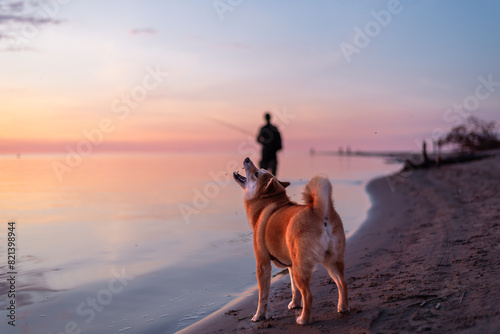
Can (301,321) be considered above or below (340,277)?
below

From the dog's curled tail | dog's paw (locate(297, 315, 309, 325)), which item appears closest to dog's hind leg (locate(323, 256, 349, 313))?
dog's paw (locate(297, 315, 309, 325))

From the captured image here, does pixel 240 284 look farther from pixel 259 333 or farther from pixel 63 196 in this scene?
pixel 63 196

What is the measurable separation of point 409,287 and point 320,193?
1698 mm

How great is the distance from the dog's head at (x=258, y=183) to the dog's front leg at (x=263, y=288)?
0.95 metres

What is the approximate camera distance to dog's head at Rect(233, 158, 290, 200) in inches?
197

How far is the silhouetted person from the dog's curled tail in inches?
450

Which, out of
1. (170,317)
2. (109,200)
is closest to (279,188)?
(170,317)

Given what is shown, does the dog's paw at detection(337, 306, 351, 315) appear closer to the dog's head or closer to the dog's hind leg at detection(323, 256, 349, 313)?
the dog's hind leg at detection(323, 256, 349, 313)

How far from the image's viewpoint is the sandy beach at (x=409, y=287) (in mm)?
3680

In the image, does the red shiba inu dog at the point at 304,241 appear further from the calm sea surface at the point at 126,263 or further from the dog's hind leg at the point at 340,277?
the calm sea surface at the point at 126,263

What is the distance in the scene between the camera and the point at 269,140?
15.8 meters

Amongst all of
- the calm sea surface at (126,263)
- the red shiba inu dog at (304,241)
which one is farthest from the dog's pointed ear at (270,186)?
the calm sea surface at (126,263)

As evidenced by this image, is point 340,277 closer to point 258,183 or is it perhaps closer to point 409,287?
point 409,287

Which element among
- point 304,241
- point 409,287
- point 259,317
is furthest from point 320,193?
point 409,287
